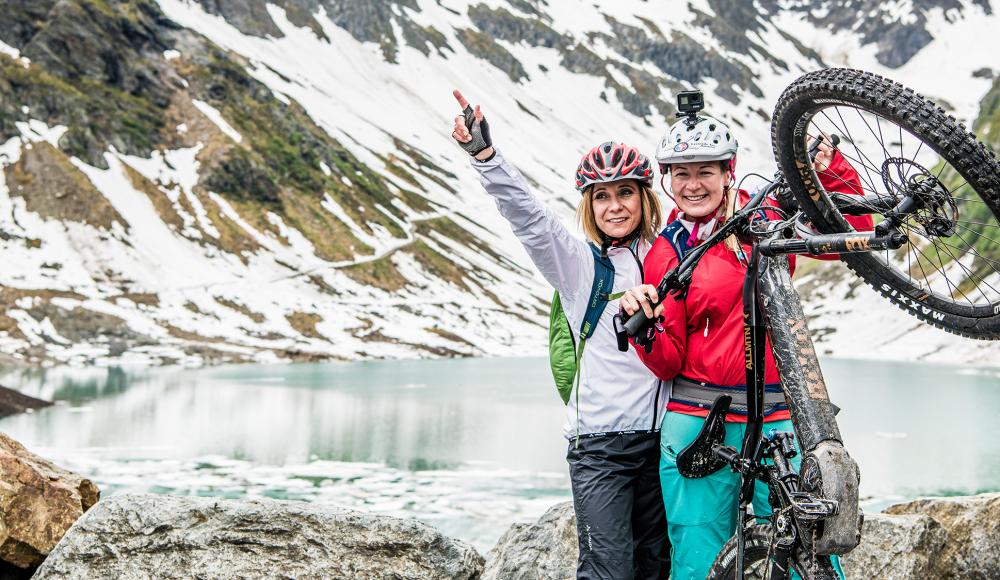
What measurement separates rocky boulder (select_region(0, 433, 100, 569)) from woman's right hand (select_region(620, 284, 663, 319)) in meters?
7.05

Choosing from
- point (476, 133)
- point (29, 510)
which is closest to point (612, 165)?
point (476, 133)

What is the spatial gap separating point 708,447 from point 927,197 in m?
1.78

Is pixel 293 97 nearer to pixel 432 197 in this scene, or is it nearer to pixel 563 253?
pixel 432 197

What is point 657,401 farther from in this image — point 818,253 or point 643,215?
point 818,253

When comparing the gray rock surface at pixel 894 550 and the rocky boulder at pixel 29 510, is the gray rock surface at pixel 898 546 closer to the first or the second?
the gray rock surface at pixel 894 550

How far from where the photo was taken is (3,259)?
8550 cm

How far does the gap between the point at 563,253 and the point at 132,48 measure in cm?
13338

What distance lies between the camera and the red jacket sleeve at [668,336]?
5.14 metres

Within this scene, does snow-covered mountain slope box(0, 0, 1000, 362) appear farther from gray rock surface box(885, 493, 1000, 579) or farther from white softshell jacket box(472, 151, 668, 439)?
white softshell jacket box(472, 151, 668, 439)

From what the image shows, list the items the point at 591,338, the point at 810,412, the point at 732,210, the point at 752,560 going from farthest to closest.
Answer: the point at 591,338, the point at 732,210, the point at 752,560, the point at 810,412

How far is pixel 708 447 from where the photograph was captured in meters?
5.00

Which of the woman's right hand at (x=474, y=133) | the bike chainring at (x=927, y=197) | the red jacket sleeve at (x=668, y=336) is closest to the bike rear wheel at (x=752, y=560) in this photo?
the red jacket sleeve at (x=668, y=336)

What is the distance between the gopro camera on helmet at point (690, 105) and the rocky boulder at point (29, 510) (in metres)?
7.54

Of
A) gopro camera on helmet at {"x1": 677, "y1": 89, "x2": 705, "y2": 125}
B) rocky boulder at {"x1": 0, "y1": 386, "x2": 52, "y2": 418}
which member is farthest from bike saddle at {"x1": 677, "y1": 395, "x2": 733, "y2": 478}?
rocky boulder at {"x1": 0, "y1": 386, "x2": 52, "y2": 418}
